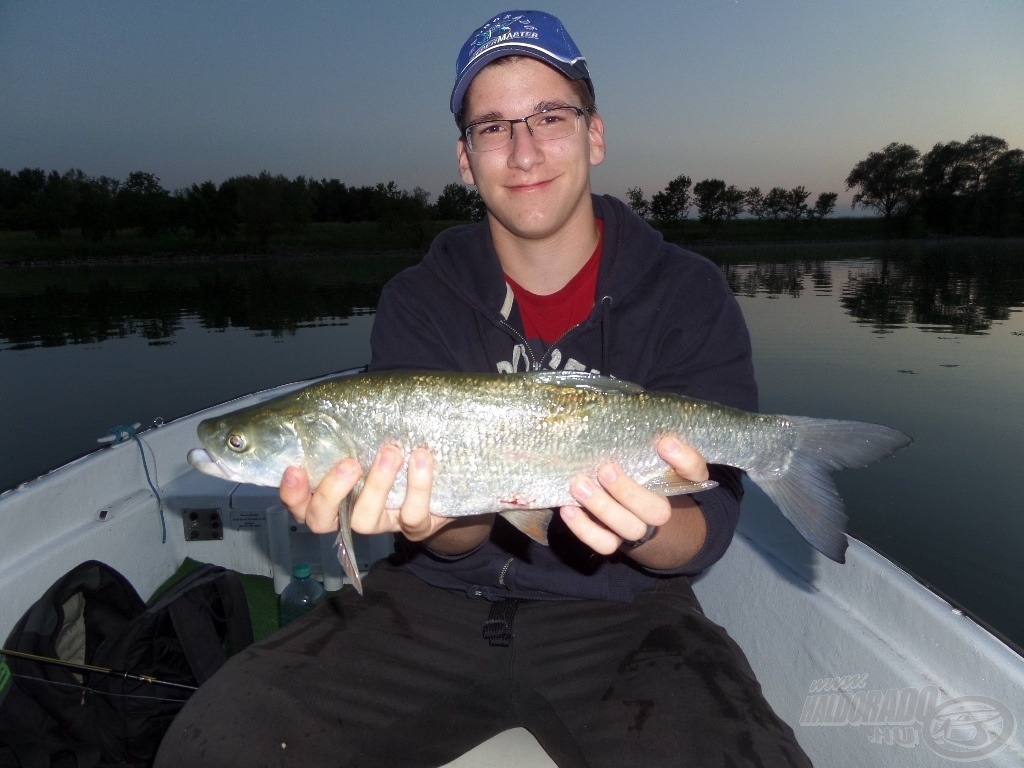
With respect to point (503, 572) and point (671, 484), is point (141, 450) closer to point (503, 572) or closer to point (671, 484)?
point (503, 572)

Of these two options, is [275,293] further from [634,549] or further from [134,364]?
[634,549]

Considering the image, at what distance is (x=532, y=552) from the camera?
301cm

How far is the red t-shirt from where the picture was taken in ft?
11.0

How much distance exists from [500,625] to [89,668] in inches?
74.1

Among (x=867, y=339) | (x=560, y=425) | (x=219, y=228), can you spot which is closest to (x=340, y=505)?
(x=560, y=425)

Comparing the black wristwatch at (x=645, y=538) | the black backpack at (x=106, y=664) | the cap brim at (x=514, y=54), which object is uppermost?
the cap brim at (x=514, y=54)

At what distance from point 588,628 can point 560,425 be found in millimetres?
901

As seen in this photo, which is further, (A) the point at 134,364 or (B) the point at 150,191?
(B) the point at 150,191

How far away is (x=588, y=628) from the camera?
2.71m

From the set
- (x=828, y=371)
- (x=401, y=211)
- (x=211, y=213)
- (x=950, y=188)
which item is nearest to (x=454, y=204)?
(x=401, y=211)

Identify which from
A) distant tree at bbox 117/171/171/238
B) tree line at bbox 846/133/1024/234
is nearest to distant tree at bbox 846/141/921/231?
tree line at bbox 846/133/1024/234

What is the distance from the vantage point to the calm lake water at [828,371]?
26.5ft

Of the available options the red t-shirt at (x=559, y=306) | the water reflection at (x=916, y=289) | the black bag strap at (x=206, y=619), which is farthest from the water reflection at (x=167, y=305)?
the red t-shirt at (x=559, y=306)

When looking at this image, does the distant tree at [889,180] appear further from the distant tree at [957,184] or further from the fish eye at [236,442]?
the fish eye at [236,442]
